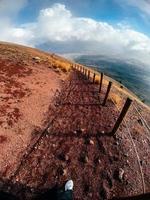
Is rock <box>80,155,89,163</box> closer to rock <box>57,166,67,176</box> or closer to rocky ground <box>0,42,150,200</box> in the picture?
rocky ground <box>0,42,150,200</box>

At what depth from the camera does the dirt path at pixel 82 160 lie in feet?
35.1

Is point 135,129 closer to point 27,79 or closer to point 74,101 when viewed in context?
point 74,101

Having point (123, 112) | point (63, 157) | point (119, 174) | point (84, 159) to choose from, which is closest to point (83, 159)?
point (84, 159)

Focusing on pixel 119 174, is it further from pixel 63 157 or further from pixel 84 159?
pixel 63 157

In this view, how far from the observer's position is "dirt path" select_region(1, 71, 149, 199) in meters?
10.7

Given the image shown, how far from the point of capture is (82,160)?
12086 millimetres

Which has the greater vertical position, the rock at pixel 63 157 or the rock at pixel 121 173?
the rock at pixel 121 173

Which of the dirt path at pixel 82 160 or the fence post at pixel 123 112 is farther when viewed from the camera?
the fence post at pixel 123 112

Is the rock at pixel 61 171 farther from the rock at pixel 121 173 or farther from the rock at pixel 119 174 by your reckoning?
the rock at pixel 121 173

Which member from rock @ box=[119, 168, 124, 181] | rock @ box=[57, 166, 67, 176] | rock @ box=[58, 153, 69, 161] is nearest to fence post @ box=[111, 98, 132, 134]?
rock @ box=[119, 168, 124, 181]

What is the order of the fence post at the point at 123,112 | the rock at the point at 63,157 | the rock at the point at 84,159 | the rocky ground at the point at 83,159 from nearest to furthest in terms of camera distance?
the rocky ground at the point at 83,159
the rock at the point at 84,159
the rock at the point at 63,157
the fence post at the point at 123,112

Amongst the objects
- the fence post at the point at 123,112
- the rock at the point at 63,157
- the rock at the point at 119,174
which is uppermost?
the fence post at the point at 123,112

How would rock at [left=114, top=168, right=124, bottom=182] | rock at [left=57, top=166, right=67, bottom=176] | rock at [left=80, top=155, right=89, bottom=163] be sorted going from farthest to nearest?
rock at [left=80, top=155, right=89, bottom=163], rock at [left=57, top=166, right=67, bottom=176], rock at [left=114, top=168, right=124, bottom=182]

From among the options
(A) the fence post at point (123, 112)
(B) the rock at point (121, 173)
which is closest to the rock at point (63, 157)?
(B) the rock at point (121, 173)
